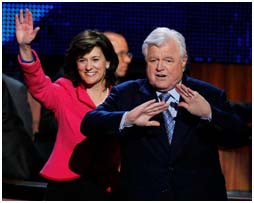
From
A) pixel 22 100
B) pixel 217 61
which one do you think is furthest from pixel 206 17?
pixel 22 100

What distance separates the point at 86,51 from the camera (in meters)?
2.10

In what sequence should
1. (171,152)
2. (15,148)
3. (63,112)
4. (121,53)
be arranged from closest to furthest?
(171,152) → (63,112) → (121,53) → (15,148)

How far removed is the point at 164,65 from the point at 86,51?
15.3 inches

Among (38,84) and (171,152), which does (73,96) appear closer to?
(38,84)

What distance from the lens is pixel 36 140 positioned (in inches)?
134

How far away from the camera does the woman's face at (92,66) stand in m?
2.10

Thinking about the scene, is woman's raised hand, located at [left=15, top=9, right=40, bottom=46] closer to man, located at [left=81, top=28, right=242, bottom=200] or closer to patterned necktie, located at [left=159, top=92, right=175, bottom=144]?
man, located at [left=81, top=28, right=242, bottom=200]

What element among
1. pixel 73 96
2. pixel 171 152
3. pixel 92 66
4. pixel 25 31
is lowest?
pixel 171 152

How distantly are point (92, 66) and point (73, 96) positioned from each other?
13 cm

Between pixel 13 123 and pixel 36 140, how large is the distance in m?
0.40

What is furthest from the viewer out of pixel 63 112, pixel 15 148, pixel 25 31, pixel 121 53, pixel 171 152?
pixel 15 148

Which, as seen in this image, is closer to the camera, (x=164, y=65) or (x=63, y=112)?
(x=164, y=65)

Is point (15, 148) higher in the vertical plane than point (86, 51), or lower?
lower

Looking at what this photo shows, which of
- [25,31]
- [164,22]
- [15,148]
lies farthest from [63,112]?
[164,22]
